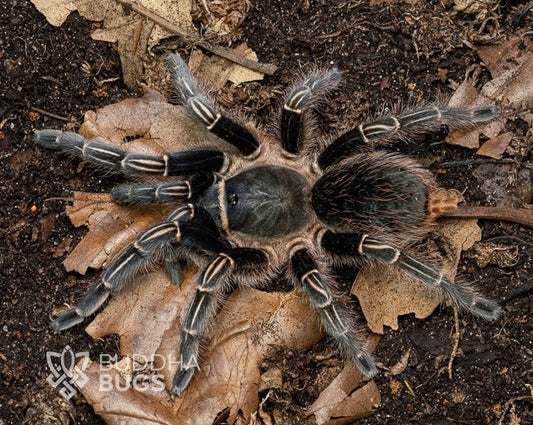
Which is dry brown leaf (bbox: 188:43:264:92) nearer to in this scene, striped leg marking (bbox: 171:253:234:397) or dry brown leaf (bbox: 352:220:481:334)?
striped leg marking (bbox: 171:253:234:397)

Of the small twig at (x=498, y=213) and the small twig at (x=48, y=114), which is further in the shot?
the small twig at (x=48, y=114)

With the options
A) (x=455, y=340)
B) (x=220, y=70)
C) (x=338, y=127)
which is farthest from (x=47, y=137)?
(x=455, y=340)

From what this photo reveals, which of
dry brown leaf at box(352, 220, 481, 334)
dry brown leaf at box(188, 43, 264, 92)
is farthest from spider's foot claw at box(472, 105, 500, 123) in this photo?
dry brown leaf at box(188, 43, 264, 92)

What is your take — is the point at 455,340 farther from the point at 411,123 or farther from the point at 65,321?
the point at 65,321

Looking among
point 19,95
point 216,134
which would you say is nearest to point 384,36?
point 216,134

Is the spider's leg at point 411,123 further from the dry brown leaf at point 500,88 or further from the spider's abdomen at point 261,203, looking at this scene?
the spider's abdomen at point 261,203

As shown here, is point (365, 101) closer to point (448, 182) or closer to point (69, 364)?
point (448, 182)

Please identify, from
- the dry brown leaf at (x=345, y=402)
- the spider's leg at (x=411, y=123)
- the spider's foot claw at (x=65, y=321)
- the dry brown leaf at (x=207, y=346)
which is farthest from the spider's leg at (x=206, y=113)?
the dry brown leaf at (x=345, y=402)
